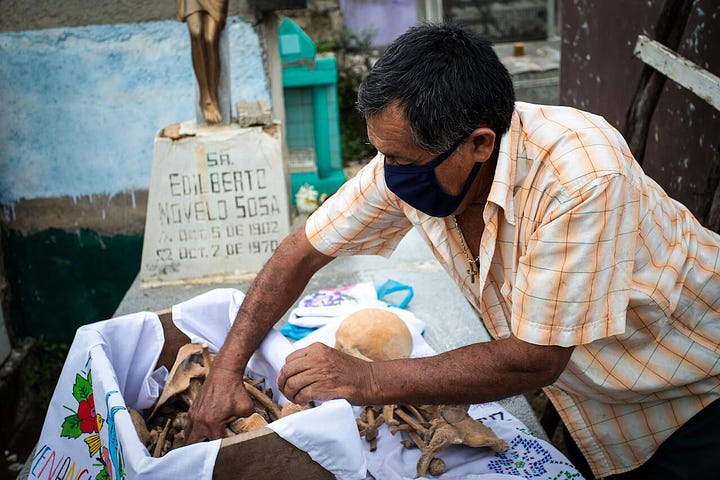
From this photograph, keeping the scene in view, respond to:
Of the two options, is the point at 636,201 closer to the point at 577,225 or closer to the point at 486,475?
the point at 577,225

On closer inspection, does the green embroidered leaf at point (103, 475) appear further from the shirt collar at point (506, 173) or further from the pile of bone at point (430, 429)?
the shirt collar at point (506, 173)

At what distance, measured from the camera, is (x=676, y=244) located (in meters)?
1.78

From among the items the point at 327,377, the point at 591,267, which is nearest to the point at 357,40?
the point at 327,377

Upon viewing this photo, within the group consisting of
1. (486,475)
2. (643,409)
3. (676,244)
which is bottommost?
(486,475)

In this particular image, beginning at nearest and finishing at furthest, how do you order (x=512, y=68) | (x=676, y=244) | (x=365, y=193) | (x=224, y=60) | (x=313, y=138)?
(x=676, y=244), (x=365, y=193), (x=224, y=60), (x=313, y=138), (x=512, y=68)

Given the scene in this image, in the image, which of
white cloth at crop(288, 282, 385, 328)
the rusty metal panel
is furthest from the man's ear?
the rusty metal panel

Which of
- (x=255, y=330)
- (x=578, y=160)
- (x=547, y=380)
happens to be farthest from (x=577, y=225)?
(x=255, y=330)

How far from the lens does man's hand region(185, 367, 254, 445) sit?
1.88 meters

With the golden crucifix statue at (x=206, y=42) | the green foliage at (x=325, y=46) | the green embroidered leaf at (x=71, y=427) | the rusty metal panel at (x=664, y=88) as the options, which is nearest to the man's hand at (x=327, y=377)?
the green embroidered leaf at (x=71, y=427)

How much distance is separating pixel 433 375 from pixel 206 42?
2907 mm

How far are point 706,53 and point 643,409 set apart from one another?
7.36ft

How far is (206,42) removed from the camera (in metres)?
4.02

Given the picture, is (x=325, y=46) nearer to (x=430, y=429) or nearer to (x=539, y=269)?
(x=430, y=429)

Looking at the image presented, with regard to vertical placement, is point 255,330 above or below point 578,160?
below
